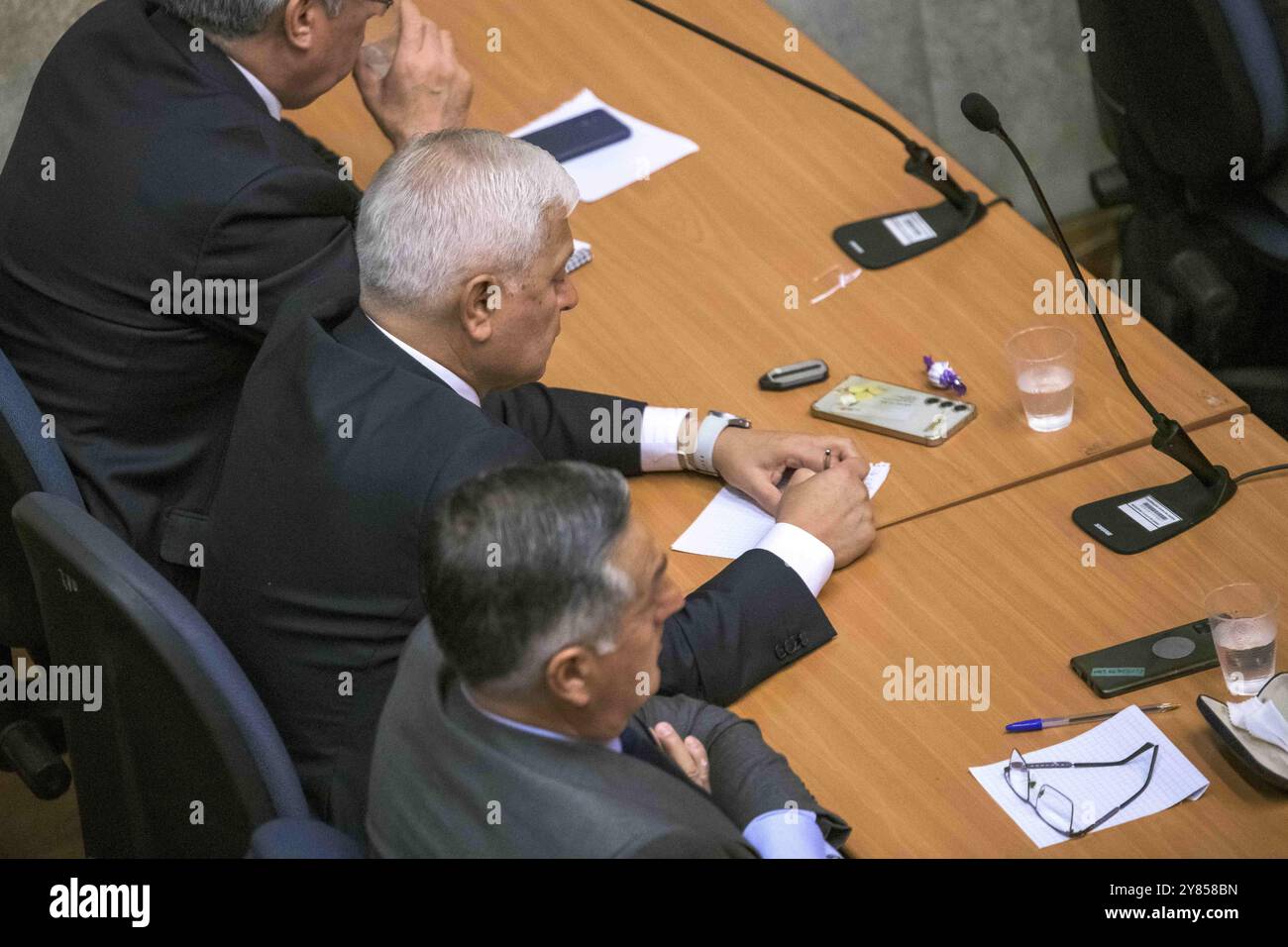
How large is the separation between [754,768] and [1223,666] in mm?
534

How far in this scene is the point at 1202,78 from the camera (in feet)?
8.18

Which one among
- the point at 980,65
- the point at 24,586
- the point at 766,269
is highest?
the point at 980,65

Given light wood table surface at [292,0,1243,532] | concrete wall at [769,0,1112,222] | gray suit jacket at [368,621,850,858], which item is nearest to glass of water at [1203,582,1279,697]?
light wood table surface at [292,0,1243,532]

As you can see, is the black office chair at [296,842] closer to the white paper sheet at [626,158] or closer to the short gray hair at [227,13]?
the short gray hair at [227,13]

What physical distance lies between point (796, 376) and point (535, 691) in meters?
0.98

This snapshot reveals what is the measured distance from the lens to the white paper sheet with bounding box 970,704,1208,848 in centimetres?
163

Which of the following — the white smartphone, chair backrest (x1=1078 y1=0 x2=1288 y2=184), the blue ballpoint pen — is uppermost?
chair backrest (x1=1078 y1=0 x2=1288 y2=184)

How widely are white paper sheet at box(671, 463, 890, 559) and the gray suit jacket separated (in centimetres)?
54

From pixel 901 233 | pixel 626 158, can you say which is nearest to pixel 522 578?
pixel 901 233

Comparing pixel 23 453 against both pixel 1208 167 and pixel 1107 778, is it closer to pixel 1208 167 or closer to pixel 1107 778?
pixel 1107 778

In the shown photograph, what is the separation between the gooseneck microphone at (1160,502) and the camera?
194 centimetres

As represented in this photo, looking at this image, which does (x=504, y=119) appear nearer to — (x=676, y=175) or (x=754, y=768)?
(x=676, y=175)

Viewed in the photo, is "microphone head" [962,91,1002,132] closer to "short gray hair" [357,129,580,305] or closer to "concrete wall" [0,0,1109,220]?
"short gray hair" [357,129,580,305]
